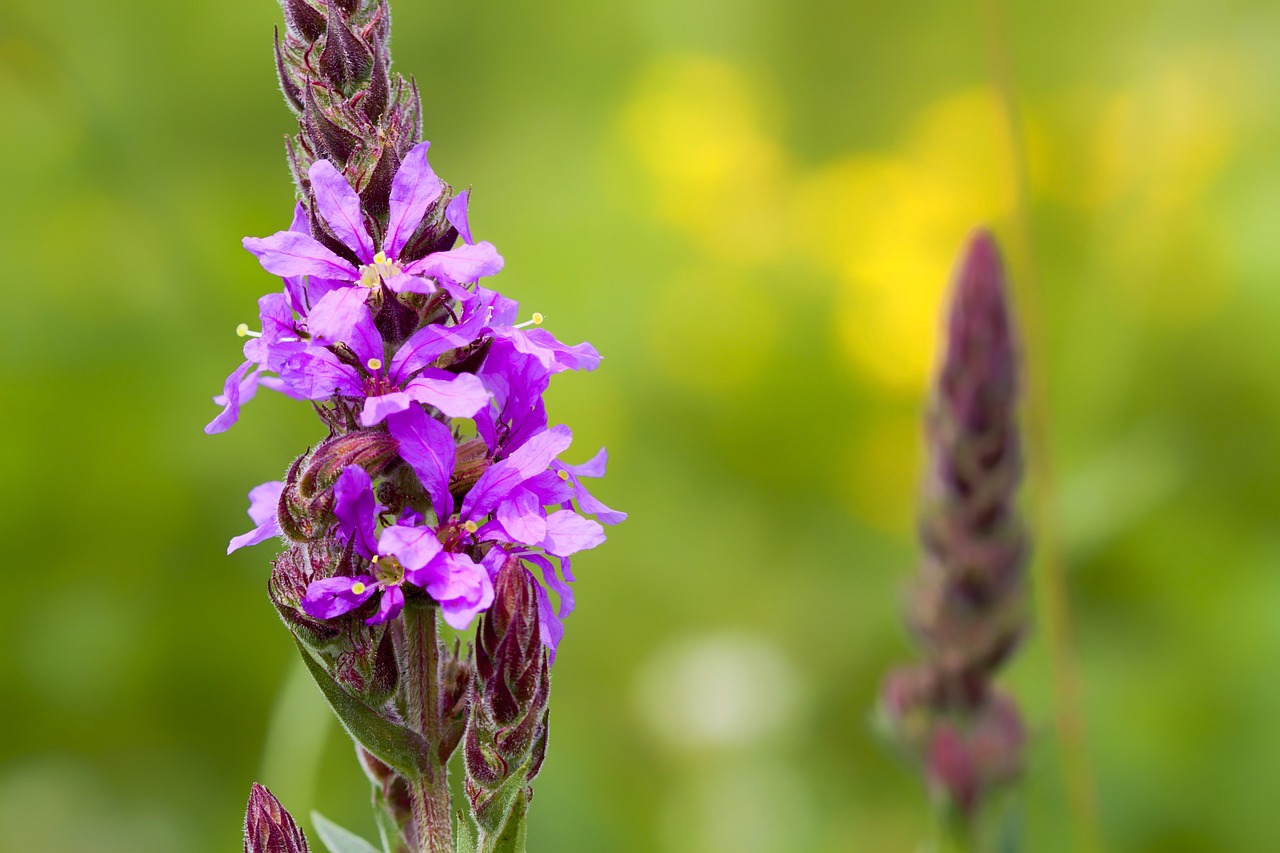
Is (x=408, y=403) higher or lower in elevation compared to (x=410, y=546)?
higher

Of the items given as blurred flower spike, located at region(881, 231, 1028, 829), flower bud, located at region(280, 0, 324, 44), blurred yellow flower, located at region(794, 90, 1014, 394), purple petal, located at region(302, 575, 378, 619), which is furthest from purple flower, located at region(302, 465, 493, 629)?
blurred yellow flower, located at region(794, 90, 1014, 394)

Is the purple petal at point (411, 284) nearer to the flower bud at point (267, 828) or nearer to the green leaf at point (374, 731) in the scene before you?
the green leaf at point (374, 731)

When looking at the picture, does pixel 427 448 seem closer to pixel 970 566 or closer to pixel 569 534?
pixel 569 534

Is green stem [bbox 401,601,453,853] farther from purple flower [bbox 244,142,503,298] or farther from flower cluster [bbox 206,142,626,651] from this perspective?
purple flower [bbox 244,142,503,298]

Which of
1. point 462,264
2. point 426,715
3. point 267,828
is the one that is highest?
point 462,264

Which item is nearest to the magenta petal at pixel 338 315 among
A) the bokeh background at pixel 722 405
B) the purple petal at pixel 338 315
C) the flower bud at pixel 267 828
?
the purple petal at pixel 338 315

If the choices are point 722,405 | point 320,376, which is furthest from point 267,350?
point 722,405

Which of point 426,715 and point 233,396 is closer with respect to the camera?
point 426,715
